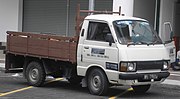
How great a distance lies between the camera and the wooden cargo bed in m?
12.1

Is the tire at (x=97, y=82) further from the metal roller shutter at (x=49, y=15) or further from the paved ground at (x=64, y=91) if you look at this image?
the metal roller shutter at (x=49, y=15)

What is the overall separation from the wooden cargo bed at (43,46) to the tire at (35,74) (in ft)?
1.02

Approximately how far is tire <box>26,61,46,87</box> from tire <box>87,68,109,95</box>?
5.75 feet

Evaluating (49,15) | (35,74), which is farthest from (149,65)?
(49,15)

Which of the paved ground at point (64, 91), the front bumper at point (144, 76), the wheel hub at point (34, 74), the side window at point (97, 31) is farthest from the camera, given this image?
the wheel hub at point (34, 74)

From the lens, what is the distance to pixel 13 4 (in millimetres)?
24562

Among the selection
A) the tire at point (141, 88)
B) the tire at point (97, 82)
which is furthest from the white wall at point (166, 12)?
the tire at point (97, 82)

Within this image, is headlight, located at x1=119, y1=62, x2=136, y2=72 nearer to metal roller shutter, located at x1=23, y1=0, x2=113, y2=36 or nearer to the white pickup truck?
the white pickup truck

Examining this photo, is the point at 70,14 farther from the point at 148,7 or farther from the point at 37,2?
the point at 148,7

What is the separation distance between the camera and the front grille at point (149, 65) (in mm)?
11211

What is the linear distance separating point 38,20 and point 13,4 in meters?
1.60

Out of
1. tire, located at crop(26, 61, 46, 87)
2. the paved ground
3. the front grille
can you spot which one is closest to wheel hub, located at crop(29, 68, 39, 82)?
tire, located at crop(26, 61, 46, 87)

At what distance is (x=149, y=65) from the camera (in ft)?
37.2

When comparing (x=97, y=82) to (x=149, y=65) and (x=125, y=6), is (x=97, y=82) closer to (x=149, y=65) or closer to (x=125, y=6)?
(x=149, y=65)
